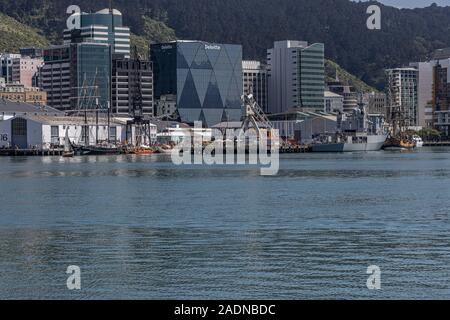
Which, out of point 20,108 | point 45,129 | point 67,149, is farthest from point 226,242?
point 20,108

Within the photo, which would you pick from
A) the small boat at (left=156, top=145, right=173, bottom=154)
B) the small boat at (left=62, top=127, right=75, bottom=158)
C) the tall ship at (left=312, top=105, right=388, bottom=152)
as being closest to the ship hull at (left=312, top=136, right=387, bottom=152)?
the tall ship at (left=312, top=105, right=388, bottom=152)

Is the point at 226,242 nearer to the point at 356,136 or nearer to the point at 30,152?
the point at 30,152

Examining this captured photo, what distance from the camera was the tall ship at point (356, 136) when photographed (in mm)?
186000

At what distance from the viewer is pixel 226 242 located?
37.8m

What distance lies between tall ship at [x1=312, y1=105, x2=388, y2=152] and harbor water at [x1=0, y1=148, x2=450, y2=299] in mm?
118607

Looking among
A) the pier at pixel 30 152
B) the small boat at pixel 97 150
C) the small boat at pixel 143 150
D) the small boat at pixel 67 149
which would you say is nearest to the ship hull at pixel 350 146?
the small boat at pixel 143 150

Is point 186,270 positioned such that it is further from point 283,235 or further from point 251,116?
point 251,116

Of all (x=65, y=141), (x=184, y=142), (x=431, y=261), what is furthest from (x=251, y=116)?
(x=431, y=261)

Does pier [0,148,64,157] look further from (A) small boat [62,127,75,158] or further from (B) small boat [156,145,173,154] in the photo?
(B) small boat [156,145,173,154]

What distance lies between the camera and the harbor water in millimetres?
29141

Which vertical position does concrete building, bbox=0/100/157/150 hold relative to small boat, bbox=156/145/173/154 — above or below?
above

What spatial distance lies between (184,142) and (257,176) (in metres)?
105

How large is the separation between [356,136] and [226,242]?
154120 millimetres

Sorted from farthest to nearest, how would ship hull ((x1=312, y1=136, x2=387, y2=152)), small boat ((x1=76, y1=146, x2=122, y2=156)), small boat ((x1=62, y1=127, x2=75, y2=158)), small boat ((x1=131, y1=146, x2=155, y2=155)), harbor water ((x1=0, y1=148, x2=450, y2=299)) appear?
ship hull ((x1=312, y1=136, x2=387, y2=152)) → small boat ((x1=131, y1=146, x2=155, y2=155)) → small boat ((x1=76, y1=146, x2=122, y2=156)) → small boat ((x1=62, y1=127, x2=75, y2=158)) → harbor water ((x1=0, y1=148, x2=450, y2=299))
